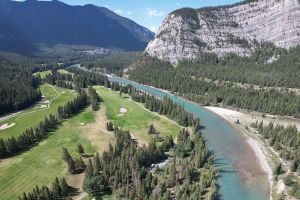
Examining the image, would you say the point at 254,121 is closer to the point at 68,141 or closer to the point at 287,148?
the point at 287,148

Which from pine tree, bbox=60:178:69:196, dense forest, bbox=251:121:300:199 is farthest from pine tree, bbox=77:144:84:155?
dense forest, bbox=251:121:300:199

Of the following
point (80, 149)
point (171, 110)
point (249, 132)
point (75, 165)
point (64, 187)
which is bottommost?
point (64, 187)

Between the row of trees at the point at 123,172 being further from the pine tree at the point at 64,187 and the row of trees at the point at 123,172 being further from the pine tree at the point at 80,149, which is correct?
the pine tree at the point at 80,149

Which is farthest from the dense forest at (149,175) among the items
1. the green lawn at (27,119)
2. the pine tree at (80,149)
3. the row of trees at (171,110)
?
the green lawn at (27,119)

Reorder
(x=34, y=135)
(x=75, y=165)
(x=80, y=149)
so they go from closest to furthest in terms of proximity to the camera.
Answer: (x=75, y=165) → (x=80, y=149) → (x=34, y=135)

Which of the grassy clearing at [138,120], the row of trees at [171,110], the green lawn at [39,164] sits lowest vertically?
the green lawn at [39,164]

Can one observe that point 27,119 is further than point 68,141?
Yes

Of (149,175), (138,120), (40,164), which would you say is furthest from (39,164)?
(138,120)
